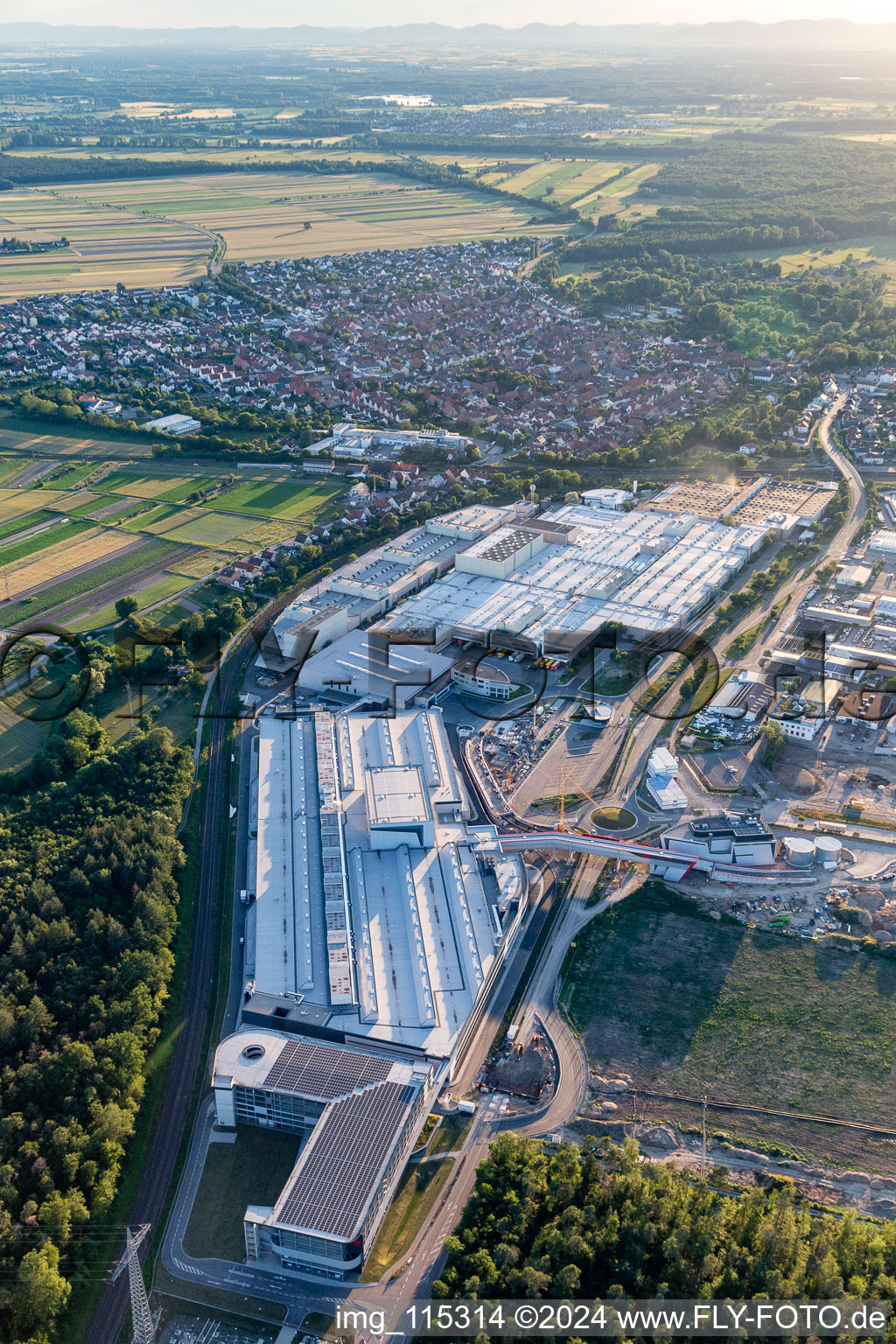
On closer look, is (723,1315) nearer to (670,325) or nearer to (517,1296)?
(517,1296)

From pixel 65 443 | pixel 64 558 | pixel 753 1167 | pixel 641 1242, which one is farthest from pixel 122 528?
pixel 641 1242

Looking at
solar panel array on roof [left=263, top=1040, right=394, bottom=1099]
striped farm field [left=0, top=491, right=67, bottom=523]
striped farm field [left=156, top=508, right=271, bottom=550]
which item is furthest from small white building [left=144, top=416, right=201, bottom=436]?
solar panel array on roof [left=263, top=1040, right=394, bottom=1099]

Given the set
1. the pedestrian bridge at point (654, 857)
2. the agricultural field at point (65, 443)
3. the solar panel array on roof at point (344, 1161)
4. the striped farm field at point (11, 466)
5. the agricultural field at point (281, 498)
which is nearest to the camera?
the solar panel array on roof at point (344, 1161)

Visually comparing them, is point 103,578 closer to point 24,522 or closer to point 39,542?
point 39,542

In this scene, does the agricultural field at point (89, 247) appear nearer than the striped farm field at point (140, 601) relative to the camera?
No

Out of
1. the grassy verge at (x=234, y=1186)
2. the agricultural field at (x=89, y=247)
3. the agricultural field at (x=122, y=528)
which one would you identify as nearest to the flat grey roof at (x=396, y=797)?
the grassy verge at (x=234, y=1186)

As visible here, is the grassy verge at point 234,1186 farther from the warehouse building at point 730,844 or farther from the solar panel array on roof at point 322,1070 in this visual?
the warehouse building at point 730,844
